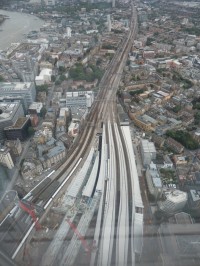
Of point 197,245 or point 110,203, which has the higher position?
point 197,245

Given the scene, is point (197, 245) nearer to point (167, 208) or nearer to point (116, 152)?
point (167, 208)

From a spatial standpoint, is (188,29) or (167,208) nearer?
(167,208)

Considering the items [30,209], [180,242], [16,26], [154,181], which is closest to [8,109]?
[30,209]

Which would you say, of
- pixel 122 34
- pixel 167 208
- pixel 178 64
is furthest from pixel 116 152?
pixel 122 34

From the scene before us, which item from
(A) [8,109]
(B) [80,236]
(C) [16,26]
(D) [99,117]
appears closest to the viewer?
(B) [80,236]

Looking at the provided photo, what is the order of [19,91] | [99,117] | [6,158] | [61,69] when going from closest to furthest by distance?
[6,158] < [99,117] < [19,91] < [61,69]

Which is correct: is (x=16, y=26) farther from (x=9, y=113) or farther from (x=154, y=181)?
(x=154, y=181)

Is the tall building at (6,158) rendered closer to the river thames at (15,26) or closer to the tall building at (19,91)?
the tall building at (19,91)
